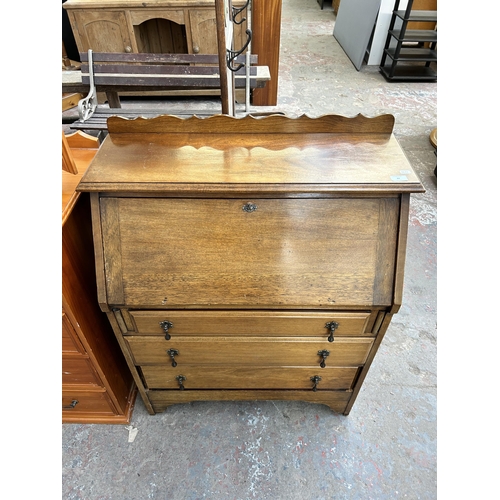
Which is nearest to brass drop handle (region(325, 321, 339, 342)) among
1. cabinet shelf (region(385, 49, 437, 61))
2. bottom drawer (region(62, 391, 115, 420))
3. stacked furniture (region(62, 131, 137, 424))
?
stacked furniture (region(62, 131, 137, 424))

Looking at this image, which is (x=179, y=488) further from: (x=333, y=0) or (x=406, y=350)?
(x=333, y=0)

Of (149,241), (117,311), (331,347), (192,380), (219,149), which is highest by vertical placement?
(219,149)

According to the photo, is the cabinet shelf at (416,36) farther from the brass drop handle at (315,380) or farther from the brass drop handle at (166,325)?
the brass drop handle at (166,325)

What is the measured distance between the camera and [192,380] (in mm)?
1705

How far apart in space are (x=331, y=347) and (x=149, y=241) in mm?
827

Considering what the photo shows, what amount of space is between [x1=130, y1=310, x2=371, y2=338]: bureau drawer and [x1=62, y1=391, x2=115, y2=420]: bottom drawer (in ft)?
1.91

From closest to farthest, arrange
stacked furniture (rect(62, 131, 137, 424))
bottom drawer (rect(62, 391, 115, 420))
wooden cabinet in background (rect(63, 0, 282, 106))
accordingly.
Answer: stacked furniture (rect(62, 131, 137, 424)), bottom drawer (rect(62, 391, 115, 420)), wooden cabinet in background (rect(63, 0, 282, 106))

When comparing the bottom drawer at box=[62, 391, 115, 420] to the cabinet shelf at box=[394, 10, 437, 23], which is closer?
the bottom drawer at box=[62, 391, 115, 420]

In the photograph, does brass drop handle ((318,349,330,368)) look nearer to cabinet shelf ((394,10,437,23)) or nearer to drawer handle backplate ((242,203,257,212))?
drawer handle backplate ((242,203,257,212))

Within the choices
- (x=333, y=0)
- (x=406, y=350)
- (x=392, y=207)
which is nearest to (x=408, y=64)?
(x=333, y=0)

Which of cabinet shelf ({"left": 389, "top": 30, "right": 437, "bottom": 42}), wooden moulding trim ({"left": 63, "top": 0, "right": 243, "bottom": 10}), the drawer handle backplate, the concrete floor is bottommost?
the concrete floor

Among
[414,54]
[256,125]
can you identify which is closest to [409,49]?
[414,54]

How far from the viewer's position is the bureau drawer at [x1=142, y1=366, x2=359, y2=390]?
1630 mm

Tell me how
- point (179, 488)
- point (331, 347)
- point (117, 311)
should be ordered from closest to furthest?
point (117, 311) → point (331, 347) → point (179, 488)
